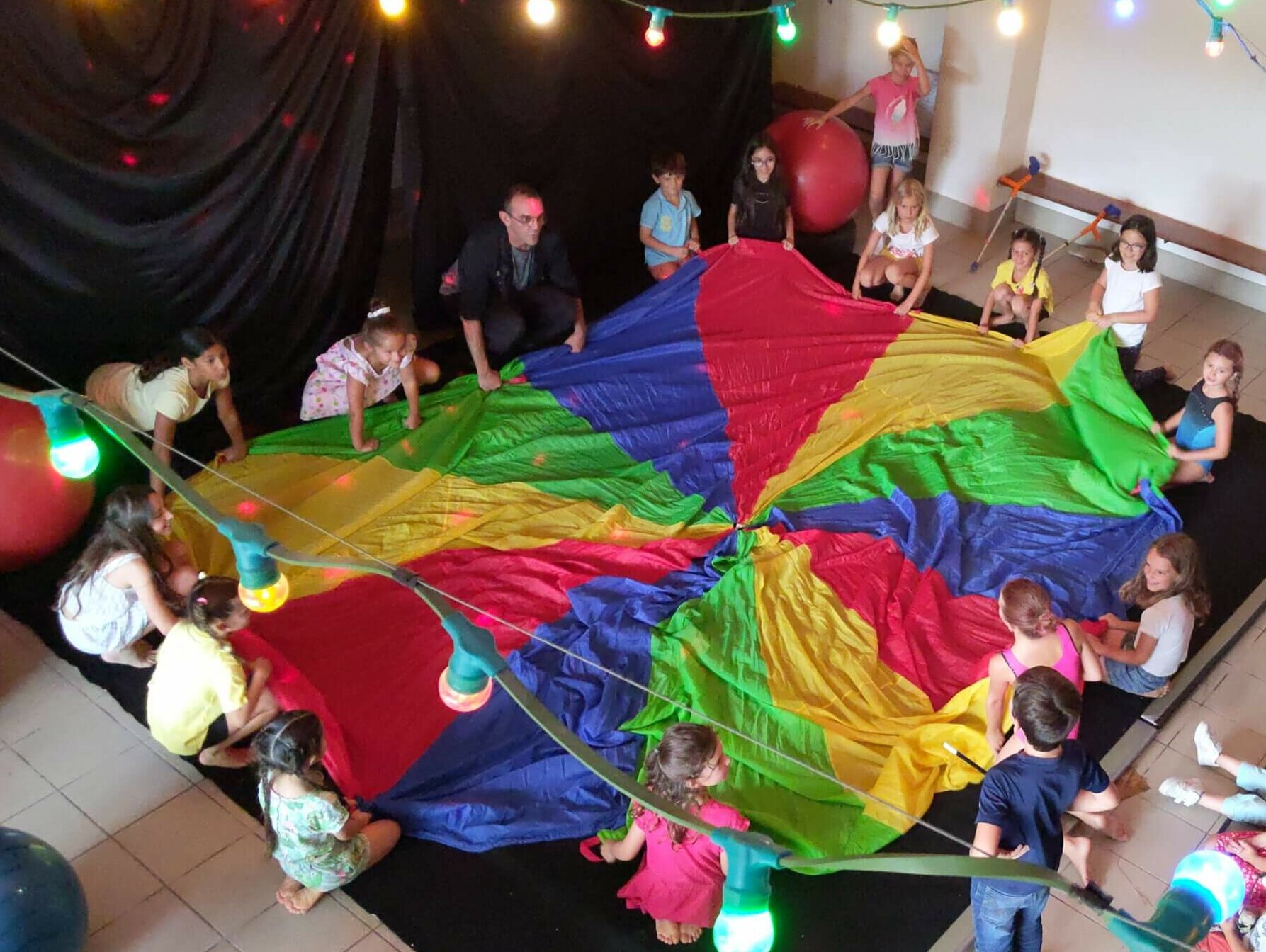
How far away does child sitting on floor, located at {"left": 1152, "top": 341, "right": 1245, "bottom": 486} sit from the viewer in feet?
13.2

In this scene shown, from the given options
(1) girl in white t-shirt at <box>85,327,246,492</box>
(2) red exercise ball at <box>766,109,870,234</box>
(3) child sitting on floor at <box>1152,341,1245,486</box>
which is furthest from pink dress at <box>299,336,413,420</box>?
(3) child sitting on floor at <box>1152,341,1245,486</box>

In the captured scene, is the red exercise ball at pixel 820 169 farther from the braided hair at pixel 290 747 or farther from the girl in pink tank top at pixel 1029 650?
the braided hair at pixel 290 747

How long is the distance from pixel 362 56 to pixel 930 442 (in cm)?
255

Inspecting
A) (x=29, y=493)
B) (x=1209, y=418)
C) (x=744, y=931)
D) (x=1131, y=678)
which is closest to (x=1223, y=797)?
(x=1131, y=678)

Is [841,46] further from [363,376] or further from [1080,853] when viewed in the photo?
[1080,853]

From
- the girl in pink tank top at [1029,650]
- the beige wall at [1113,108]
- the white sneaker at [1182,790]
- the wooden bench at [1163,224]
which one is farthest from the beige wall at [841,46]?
the white sneaker at [1182,790]

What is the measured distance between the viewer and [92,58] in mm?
3715

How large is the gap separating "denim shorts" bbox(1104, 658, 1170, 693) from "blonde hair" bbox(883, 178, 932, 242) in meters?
2.34

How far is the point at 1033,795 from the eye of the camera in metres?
2.53

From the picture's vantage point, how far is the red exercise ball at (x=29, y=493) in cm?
356

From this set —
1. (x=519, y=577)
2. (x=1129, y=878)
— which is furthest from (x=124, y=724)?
(x=1129, y=878)

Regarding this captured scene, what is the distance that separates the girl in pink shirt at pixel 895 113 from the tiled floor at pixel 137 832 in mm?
4034

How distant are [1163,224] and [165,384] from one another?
14.8 ft

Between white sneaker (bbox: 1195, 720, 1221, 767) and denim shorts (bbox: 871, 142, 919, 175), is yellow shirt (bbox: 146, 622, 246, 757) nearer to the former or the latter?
white sneaker (bbox: 1195, 720, 1221, 767)
